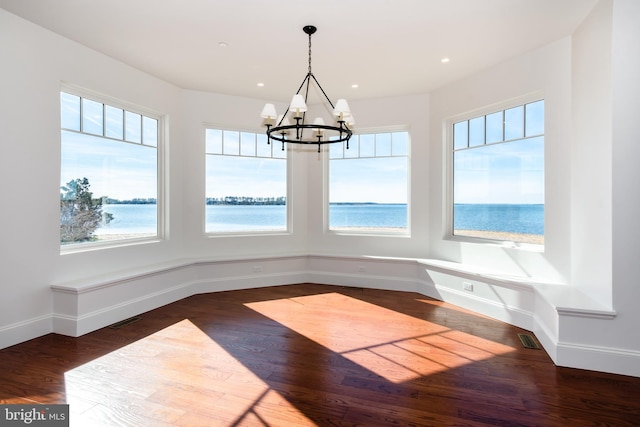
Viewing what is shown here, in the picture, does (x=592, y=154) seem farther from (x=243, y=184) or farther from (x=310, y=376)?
(x=243, y=184)

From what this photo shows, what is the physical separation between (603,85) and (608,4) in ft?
1.94

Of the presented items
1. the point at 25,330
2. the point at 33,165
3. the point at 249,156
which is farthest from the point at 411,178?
the point at 25,330

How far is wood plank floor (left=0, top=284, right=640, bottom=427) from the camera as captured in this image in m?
2.03

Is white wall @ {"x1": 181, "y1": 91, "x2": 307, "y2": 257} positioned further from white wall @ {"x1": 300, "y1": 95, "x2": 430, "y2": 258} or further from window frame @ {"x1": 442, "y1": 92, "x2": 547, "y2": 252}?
window frame @ {"x1": 442, "y1": 92, "x2": 547, "y2": 252}

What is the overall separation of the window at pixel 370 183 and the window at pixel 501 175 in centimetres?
80

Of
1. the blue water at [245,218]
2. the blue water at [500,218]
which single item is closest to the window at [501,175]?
the blue water at [500,218]

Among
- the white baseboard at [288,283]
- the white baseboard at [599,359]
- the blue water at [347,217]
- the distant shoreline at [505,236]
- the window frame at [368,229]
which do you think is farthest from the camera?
the window frame at [368,229]

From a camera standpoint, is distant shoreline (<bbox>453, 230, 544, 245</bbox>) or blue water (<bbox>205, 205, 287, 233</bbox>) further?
blue water (<bbox>205, 205, 287, 233</bbox>)

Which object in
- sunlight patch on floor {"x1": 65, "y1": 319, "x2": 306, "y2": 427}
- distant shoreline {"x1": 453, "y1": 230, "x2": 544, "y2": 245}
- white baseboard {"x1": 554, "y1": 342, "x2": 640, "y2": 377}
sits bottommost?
sunlight patch on floor {"x1": 65, "y1": 319, "x2": 306, "y2": 427}

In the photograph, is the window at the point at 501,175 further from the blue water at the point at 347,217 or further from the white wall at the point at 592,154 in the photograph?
the white wall at the point at 592,154

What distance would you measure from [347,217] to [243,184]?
5.69 feet

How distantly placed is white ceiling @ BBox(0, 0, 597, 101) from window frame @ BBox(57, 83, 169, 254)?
1.55 feet
